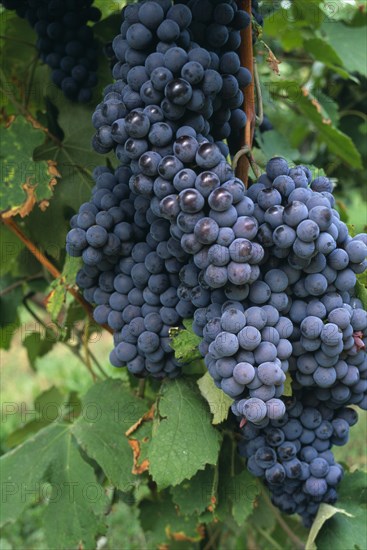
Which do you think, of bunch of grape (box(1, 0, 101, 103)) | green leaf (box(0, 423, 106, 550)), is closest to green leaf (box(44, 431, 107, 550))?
green leaf (box(0, 423, 106, 550))

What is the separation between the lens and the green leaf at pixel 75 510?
142 centimetres

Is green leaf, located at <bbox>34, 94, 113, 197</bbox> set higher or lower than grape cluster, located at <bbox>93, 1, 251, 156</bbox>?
lower

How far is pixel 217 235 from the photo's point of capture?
95 cm

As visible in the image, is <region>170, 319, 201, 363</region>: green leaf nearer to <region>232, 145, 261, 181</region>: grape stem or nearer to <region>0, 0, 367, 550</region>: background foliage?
<region>0, 0, 367, 550</region>: background foliage

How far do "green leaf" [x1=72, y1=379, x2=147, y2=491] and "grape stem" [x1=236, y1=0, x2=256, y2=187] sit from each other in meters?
0.64

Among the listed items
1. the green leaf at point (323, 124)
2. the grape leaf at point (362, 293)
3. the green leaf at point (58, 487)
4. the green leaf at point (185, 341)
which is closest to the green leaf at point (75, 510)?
the green leaf at point (58, 487)

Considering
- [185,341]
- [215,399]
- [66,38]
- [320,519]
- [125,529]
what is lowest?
[125,529]

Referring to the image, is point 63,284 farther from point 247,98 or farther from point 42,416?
point 42,416

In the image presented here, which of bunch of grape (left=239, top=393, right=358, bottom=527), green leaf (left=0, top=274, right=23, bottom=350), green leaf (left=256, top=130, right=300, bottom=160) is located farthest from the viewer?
green leaf (left=0, top=274, right=23, bottom=350)

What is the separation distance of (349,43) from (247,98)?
3.44 feet

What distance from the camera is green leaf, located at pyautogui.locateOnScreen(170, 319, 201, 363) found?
3.70 feet

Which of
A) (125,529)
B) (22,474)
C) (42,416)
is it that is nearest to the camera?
(22,474)

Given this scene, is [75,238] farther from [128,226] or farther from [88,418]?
[88,418]

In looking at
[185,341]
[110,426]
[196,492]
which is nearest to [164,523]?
[196,492]
